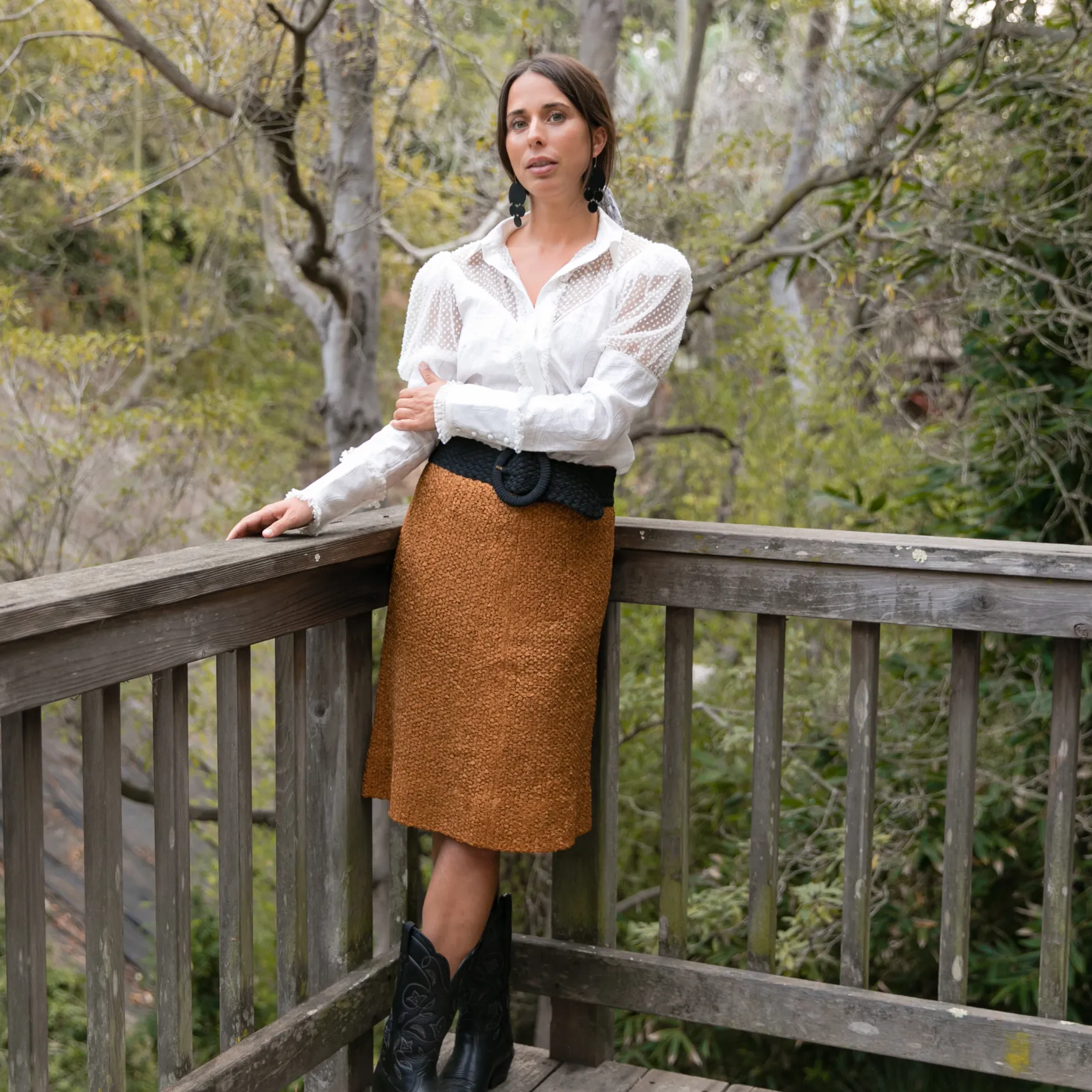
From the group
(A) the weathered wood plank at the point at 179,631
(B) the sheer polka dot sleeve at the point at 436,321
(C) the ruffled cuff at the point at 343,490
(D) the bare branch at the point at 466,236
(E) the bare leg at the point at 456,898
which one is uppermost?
(D) the bare branch at the point at 466,236

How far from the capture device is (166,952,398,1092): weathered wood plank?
5.90 feet

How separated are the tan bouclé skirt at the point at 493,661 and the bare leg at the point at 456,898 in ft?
0.25

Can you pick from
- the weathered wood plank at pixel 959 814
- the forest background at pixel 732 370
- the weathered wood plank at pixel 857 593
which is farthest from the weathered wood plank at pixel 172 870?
the forest background at pixel 732 370

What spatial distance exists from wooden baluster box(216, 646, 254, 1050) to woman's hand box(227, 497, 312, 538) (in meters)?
0.17

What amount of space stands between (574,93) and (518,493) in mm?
617

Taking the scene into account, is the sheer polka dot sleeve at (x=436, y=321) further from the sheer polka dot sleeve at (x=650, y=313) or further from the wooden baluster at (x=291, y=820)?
the wooden baluster at (x=291, y=820)

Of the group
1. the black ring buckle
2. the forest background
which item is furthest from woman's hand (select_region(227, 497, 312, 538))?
the forest background

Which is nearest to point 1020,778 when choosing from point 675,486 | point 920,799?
point 920,799

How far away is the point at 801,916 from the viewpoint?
4125 millimetres

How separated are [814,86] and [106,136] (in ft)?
15.6

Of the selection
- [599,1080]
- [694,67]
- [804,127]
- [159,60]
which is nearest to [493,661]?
[599,1080]

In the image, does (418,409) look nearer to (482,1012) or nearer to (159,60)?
(482,1012)

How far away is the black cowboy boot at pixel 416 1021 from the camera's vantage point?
200cm

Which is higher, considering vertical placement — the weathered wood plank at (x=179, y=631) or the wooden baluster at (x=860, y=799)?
the weathered wood plank at (x=179, y=631)
